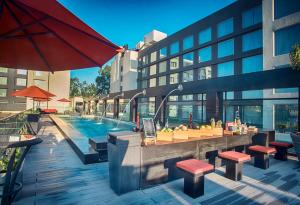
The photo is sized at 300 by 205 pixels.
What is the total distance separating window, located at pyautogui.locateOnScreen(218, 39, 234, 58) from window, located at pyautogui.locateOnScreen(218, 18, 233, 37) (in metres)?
1.15

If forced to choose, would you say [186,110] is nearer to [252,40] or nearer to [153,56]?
[153,56]

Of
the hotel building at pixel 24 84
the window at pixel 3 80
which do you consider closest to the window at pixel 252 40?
the hotel building at pixel 24 84

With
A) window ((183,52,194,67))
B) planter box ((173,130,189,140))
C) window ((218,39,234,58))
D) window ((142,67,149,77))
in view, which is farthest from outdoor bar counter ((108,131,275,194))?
window ((142,67,149,77))

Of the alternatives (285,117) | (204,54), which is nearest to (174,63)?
(204,54)

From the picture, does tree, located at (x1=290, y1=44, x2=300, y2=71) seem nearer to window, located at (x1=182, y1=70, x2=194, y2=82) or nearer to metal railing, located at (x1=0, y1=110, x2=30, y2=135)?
metal railing, located at (x1=0, y1=110, x2=30, y2=135)

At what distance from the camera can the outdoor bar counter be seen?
383 cm

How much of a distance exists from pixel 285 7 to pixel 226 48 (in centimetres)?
770

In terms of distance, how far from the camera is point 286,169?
5.54 m

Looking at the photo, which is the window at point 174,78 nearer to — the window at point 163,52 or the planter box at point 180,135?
the window at point 163,52

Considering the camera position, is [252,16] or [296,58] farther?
[252,16]

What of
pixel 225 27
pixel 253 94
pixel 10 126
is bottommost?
pixel 10 126

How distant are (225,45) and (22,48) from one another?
2503cm

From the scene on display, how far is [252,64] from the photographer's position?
20.9 metres

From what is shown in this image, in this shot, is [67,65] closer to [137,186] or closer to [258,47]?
[137,186]
